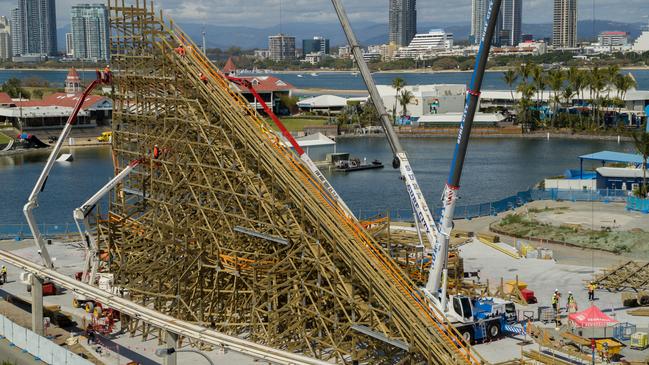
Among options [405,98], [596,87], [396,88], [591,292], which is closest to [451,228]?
[591,292]

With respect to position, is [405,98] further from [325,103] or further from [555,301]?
[555,301]

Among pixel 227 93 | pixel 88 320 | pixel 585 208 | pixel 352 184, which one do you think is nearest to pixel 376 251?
pixel 227 93

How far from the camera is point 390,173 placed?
331 feet

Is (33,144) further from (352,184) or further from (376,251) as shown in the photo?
(376,251)

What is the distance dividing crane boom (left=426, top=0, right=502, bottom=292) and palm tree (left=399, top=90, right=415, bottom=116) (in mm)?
115495

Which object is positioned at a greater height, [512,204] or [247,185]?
[247,185]

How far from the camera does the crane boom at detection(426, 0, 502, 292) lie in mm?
30531

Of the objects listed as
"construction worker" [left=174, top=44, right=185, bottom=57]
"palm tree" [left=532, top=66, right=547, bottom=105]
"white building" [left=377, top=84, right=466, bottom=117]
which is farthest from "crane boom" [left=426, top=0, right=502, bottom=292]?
"white building" [left=377, top=84, right=466, bottom=117]

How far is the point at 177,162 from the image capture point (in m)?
35.6

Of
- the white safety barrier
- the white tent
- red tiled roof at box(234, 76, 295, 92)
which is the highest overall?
red tiled roof at box(234, 76, 295, 92)

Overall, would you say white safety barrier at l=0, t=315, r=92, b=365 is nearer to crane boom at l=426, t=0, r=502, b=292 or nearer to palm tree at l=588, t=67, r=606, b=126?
crane boom at l=426, t=0, r=502, b=292

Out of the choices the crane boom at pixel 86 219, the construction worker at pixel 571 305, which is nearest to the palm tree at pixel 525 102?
the construction worker at pixel 571 305

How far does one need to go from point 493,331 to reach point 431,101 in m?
119

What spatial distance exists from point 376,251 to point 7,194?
61505 millimetres
